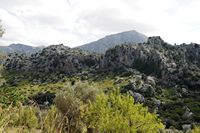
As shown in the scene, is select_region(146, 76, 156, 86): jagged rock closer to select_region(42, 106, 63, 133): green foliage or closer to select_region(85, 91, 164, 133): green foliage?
select_region(85, 91, 164, 133): green foliage

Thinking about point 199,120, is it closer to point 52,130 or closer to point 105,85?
point 105,85

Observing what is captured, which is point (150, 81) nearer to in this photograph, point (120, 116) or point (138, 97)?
point (138, 97)

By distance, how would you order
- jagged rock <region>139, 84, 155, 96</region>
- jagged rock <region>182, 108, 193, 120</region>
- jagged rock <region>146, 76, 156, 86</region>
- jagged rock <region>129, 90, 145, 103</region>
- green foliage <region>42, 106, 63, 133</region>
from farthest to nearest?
jagged rock <region>146, 76, 156, 86</region> < jagged rock <region>139, 84, 155, 96</region> < jagged rock <region>129, 90, 145, 103</region> < jagged rock <region>182, 108, 193, 120</region> < green foliage <region>42, 106, 63, 133</region>

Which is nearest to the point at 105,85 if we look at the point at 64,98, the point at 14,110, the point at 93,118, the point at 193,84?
the point at 193,84

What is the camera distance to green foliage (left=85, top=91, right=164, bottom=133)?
4378 centimetres

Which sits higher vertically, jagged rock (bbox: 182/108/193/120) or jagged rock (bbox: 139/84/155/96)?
jagged rock (bbox: 139/84/155/96)

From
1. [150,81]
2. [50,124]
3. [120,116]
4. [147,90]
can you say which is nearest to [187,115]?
[147,90]

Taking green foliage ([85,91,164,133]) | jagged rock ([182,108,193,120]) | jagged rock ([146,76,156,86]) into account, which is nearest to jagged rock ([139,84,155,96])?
jagged rock ([146,76,156,86])

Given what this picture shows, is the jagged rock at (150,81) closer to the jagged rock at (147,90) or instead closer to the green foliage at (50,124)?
the jagged rock at (147,90)

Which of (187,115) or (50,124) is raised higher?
(50,124)

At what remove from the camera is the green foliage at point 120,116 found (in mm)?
43781

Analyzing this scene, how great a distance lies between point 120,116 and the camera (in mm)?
44938

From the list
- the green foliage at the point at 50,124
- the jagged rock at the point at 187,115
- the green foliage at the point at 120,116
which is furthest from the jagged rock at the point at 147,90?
the green foliage at the point at 50,124

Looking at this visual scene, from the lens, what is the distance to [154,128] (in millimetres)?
44906
